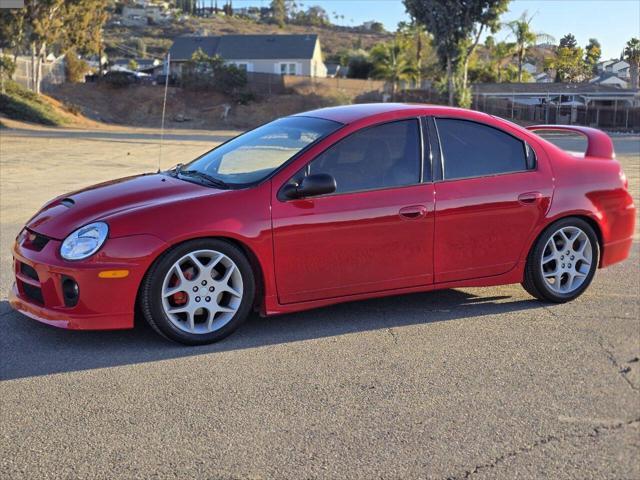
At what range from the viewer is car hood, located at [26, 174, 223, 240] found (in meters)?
4.69

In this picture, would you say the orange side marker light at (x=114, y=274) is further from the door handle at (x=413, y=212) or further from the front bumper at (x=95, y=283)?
the door handle at (x=413, y=212)

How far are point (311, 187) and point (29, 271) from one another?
6.36 feet

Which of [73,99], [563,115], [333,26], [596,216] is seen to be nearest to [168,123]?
[73,99]

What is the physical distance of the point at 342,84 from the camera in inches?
2232

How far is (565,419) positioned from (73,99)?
52.5 metres

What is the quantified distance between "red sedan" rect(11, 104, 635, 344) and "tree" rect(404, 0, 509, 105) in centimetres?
3859

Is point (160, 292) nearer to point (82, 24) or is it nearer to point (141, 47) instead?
point (82, 24)

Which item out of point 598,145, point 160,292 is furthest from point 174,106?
point 160,292

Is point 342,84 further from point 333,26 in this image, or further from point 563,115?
point 333,26

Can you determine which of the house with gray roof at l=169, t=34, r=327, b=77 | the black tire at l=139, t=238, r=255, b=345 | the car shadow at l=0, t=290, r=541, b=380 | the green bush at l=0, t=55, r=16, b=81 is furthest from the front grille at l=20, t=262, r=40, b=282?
the house with gray roof at l=169, t=34, r=327, b=77

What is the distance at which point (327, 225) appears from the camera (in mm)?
4910

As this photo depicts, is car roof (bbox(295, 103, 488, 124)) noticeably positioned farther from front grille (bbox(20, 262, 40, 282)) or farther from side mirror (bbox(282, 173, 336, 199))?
front grille (bbox(20, 262, 40, 282))

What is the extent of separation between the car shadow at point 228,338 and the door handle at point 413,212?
31.3 inches

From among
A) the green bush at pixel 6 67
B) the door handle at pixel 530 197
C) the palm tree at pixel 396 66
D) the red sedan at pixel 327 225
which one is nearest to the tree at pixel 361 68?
the palm tree at pixel 396 66
